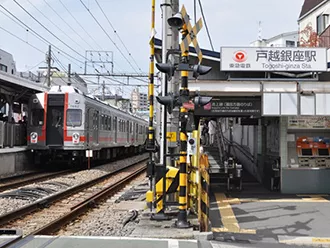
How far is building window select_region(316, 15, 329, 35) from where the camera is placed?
88.0 feet

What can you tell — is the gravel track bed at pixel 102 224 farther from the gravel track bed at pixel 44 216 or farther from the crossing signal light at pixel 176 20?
the crossing signal light at pixel 176 20

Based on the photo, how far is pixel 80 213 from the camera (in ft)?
30.3

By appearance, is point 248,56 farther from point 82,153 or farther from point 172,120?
point 82,153

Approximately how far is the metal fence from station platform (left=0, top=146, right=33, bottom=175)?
1.61 ft

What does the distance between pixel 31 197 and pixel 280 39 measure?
1685 inches

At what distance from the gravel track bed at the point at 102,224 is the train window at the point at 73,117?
7.99m

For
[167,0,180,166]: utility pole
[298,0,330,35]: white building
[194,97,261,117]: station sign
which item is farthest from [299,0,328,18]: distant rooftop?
[167,0,180,166]: utility pole

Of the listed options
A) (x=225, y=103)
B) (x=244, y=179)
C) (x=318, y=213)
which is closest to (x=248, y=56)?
(x=225, y=103)

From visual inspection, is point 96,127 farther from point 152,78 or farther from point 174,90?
point 174,90

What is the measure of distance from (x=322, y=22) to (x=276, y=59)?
1904cm

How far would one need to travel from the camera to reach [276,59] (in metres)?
10.6

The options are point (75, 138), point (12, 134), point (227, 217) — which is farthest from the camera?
point (12, 134)

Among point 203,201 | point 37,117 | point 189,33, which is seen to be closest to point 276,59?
point 189,33

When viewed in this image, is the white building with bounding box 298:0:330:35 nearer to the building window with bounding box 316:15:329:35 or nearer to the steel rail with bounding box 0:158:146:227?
the building window with bounding box 316:15:329:35
